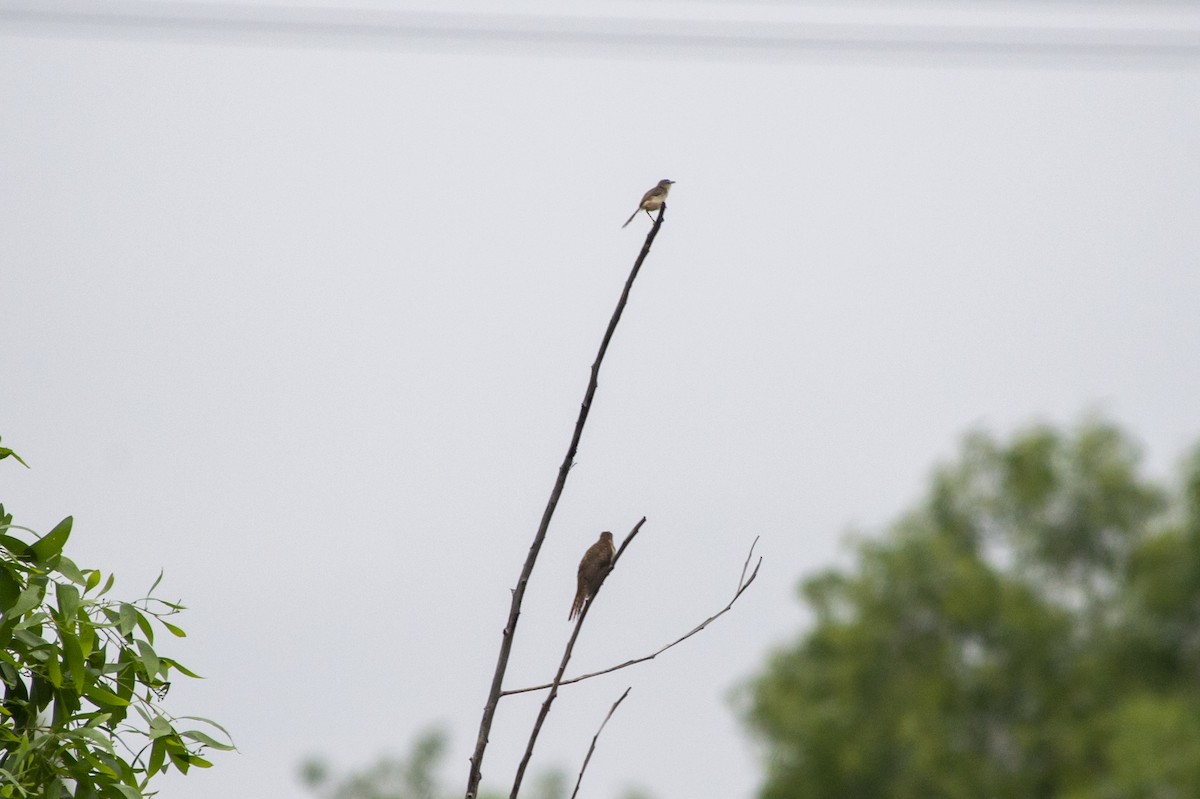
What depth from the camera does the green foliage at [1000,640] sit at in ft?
98.2

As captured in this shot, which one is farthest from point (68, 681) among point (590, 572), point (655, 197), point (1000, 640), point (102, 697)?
point (1000, 640)

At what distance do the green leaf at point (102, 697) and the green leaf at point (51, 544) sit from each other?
0.66 ft

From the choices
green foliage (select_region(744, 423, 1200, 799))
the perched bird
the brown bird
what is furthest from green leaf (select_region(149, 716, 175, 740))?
green foliage (select_region(744, 423, 1200, 799))

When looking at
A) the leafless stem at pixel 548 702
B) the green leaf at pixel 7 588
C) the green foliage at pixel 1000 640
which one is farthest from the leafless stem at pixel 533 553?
the green foliage at pixel 1000 640

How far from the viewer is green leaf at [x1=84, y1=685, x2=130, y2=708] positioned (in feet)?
6.40

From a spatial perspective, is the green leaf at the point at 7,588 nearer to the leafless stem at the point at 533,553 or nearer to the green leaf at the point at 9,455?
the green leaf at the point at 9,455

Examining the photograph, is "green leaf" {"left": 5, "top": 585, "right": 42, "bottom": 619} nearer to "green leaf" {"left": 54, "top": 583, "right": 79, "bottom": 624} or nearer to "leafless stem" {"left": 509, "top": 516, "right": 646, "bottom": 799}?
"green leaf" {"left": 54, "top": 583, "right": 79, "bottom": 624}

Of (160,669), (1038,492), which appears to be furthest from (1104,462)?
(160,669)

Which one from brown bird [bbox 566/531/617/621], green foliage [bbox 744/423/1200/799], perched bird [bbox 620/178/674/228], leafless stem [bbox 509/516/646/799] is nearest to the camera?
leafless stem [bbox 509/516/646/799]

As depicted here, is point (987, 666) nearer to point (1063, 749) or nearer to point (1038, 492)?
point (1063, 749)

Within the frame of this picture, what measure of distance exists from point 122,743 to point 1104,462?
3325 cm

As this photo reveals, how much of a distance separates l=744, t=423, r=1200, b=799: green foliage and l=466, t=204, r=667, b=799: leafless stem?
28.6 meters

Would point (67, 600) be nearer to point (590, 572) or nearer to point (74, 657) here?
point (74, 657)

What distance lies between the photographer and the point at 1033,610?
102ft
